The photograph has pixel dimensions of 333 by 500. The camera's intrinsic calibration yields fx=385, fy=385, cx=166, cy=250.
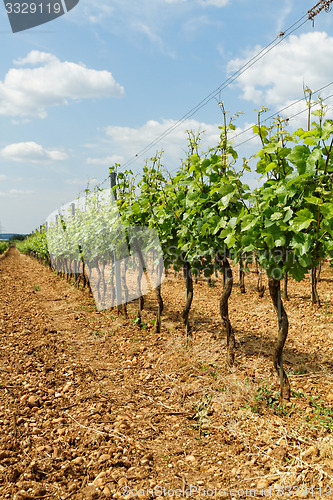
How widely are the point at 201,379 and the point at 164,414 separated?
0.88 metres

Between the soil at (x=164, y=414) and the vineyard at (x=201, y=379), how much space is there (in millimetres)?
15

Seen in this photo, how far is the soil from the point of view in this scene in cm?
299

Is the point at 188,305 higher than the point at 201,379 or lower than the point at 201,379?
higher

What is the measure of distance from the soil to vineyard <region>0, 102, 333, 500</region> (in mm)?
15

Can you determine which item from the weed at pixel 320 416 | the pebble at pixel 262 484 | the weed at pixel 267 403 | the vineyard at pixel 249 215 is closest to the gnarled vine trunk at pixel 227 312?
the vineyard at pixel 249 215

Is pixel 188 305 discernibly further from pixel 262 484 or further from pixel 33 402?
pixel 262 484

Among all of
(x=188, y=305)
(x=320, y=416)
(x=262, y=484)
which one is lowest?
(x=262, y=484)

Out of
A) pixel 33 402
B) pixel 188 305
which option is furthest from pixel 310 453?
pixel 188 305

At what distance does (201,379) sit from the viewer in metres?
4.82

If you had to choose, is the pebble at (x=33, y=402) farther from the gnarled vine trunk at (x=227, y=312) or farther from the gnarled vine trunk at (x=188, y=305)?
the gnarled vine trunk at (x=188, y=305)

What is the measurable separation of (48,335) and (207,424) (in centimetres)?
422

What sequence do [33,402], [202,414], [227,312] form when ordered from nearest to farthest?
[202,414], [33,402], [227,312]

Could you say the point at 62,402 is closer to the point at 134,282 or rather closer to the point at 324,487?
the point at 324,487

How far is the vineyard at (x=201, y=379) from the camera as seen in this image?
3072mm
